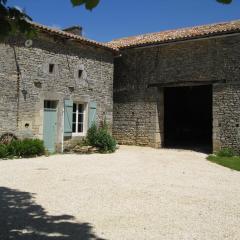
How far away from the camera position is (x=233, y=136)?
13211 mm

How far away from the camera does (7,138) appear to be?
39.3 feet

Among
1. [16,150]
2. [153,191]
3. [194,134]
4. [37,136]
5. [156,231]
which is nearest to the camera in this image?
[156,231]

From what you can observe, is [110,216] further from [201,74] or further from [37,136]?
[201,74]

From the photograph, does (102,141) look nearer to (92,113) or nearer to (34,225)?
(92,113)

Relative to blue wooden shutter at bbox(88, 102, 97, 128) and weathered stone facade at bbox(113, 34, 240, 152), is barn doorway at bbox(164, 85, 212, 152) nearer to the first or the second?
weathered stone facade at bbox(113, 34, 240, 152)

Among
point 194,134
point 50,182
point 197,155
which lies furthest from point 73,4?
point 194,134

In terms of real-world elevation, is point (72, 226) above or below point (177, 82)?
below

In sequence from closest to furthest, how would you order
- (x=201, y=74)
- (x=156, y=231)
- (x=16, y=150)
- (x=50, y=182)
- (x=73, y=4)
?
(x=73, y=4) < (x=156, y=231) < (x=50, y=182) < (x=16, y=150) < (x=201, y=74)

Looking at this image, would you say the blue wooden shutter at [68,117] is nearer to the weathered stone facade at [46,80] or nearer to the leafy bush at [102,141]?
the weathered stone facade at [46,80]

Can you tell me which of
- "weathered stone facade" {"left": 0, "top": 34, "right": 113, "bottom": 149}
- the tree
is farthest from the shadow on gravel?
"weathered stone facade" {"left": 0, "top": 34, "right": 113, "bottom": 149}

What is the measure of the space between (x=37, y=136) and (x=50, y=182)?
5.26m

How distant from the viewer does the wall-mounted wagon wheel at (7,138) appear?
1186 centimetres

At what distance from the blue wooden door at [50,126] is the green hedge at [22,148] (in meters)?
0.90

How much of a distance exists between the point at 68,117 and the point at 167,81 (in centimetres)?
402
